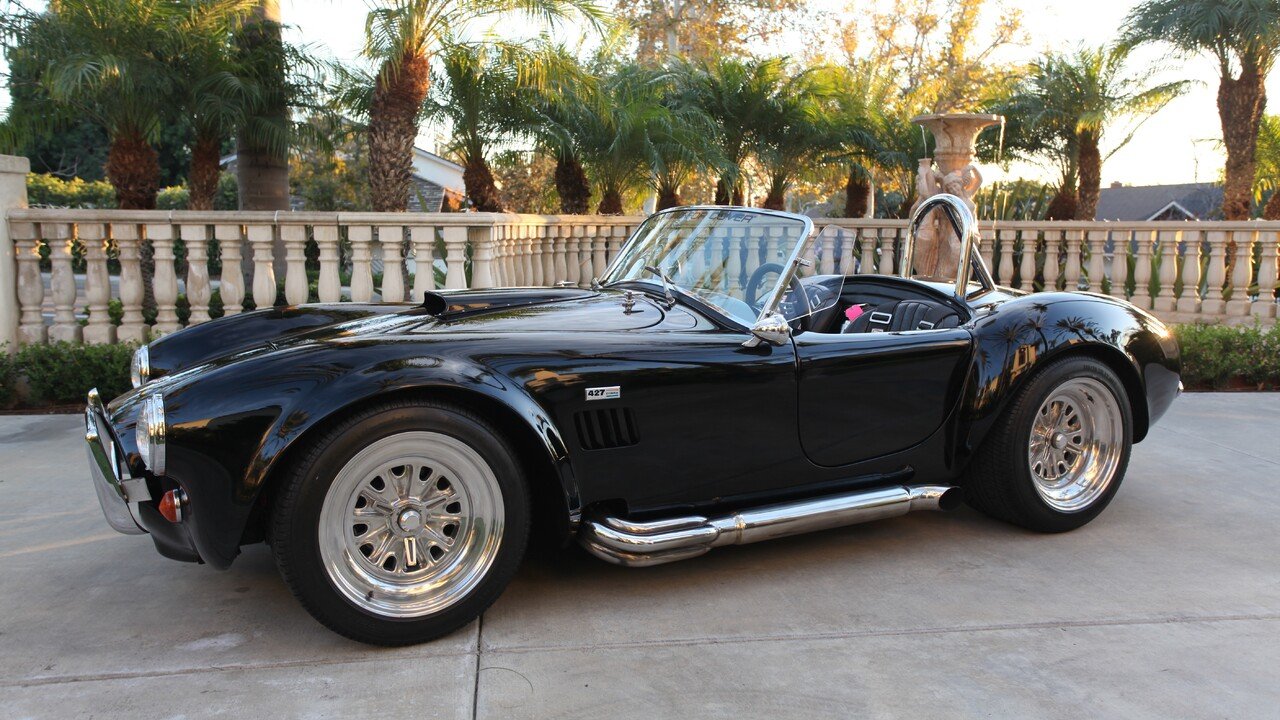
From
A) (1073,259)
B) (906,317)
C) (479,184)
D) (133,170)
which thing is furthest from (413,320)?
(1073,259)

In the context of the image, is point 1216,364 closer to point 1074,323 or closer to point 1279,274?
point 1279,274

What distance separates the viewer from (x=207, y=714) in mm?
2648

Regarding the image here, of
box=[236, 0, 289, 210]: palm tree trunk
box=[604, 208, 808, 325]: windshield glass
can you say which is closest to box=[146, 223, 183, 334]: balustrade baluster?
box=[604, 208, 808, 325]: windshield glass

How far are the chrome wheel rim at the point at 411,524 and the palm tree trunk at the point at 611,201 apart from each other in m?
10.2

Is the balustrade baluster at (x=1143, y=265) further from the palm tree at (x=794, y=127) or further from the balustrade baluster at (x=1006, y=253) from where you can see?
the palm tree at (x=794, y=127)

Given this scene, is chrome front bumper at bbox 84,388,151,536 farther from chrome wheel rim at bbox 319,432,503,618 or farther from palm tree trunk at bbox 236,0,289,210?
palm tree trunk at bbox 236,0,289,210

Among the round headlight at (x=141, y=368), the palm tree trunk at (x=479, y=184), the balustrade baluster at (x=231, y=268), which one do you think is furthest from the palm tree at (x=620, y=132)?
the round headlight at (x=141, y=368)

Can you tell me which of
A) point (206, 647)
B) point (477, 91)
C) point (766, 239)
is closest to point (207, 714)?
point (206, 647)

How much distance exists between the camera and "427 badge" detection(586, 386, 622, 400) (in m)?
3.21

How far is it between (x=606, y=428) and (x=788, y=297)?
3.81 feet

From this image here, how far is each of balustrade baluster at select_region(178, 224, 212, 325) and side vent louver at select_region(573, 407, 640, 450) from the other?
4.72 m

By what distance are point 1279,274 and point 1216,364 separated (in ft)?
11.6

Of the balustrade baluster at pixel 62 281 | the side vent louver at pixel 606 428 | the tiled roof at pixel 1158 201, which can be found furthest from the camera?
the tiled roof at pixel 1158 201

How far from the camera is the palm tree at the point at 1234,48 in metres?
13.4
